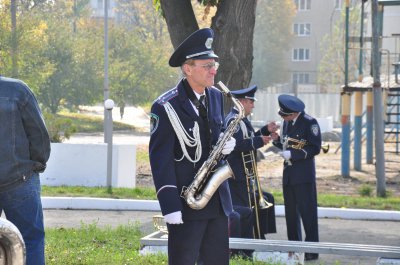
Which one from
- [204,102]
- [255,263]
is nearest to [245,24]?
[255,263]

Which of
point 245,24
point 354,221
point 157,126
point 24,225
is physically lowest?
point 354,221

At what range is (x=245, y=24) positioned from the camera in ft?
40.0

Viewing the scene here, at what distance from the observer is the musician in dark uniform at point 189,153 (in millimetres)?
5664

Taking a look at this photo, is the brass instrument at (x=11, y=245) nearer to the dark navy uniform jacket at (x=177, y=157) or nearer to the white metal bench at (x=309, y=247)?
the dark navy uniform jacket at (x=177, y=157)

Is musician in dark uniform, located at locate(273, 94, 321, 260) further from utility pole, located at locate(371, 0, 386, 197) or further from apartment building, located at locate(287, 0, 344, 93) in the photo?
apartment building, located at locate(287, 0, 344, 93)

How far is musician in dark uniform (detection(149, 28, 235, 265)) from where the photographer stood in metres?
5.66

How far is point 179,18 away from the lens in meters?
12.2

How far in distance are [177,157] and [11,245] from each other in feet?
6.14

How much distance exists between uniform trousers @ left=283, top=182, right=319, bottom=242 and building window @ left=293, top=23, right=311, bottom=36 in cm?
8775

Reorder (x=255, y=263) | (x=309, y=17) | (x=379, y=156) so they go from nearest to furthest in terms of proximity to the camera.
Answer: (x=255, y=263) → (x=379, y=156) → (x=309, y=17)

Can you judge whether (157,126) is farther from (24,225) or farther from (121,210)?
(121,210)

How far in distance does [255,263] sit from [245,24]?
16.2 ft

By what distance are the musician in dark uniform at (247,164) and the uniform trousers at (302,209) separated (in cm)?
20

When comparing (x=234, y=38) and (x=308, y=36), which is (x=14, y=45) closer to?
(x=234, y=38)
